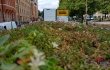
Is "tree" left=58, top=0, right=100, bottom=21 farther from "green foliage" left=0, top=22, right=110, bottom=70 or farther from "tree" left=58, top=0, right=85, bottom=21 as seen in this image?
"green foliage" left=0, top=22, right=110, bottom=70

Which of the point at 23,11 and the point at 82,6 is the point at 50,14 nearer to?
the point at 82,6

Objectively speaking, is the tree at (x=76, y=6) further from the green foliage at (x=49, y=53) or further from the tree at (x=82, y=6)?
the green foliage at (x=49, y=53)

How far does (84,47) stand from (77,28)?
15.2 feet

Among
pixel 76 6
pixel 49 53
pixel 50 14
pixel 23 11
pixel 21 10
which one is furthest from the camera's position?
pixel 23 11

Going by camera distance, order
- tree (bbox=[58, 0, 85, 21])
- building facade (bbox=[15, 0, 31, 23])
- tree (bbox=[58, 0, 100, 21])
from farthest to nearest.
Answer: building facade (bbox=[15, 0, 31, 23]), tree (bbox=[58, 0, 85, 21]), tree (bbox=[58, 0, 100, 21])

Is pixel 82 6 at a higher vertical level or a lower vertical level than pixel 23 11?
lower

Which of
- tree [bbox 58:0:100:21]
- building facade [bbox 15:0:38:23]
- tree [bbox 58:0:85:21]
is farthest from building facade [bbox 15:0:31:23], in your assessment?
tree [bbox 58:0:100:21]

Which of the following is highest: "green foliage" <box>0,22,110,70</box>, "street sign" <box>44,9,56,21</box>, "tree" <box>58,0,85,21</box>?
"tree" <box>58,0,85,21</box>

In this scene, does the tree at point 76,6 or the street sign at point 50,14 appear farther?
the tree at point 76,6

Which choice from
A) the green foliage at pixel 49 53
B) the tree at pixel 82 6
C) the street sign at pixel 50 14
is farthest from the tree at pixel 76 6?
the green foliage at pixel 49 53

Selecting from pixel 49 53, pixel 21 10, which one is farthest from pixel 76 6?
pixel 49 53

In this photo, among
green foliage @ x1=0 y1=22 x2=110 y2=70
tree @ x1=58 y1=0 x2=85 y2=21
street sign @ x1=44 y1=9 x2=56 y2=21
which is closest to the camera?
green foliage @ x1=0 y1=22 x2=110 y2=70

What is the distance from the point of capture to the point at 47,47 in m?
3.34

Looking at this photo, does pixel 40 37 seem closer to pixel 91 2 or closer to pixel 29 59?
pixel 29 59
